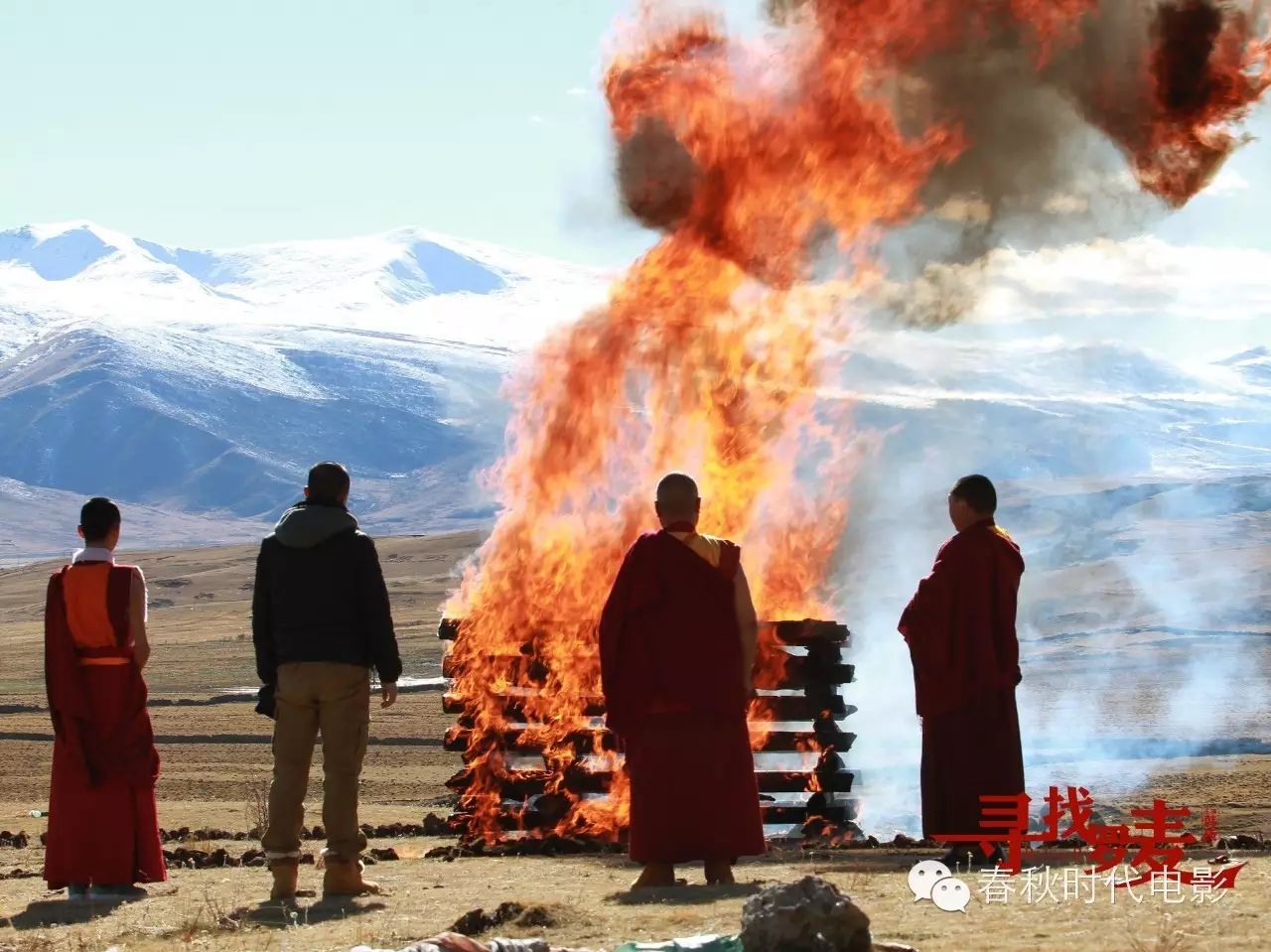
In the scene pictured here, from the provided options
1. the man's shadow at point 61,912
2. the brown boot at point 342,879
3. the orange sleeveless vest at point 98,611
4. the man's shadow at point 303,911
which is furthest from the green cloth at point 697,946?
the orange sleeveless vest at point 98,611

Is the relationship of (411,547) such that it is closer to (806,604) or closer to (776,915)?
(806,604)

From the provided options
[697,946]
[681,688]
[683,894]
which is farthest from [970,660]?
[697,946]

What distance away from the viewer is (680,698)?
10016 millimetres

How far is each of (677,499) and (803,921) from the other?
11.6 feet

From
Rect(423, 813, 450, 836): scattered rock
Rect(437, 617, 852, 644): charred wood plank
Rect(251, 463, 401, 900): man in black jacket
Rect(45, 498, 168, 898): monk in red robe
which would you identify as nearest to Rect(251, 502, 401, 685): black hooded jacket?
Rect(251, 463, 401, 900): man in black jacket

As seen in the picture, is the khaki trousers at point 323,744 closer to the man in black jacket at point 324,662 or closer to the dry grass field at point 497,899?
the man in black jacket at point 324,662

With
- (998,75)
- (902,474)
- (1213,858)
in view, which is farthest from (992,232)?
(902,474)

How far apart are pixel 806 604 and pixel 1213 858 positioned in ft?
16.1

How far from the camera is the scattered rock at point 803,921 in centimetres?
687

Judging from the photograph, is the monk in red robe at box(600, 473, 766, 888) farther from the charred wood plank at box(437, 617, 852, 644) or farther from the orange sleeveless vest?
the charred wood plank at box(437, 617, 852, 644)

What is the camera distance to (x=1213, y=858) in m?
10.6

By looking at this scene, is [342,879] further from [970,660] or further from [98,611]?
[970,660]

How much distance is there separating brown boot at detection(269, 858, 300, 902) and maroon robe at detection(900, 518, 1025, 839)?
142 inches

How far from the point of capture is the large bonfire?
14.2m
